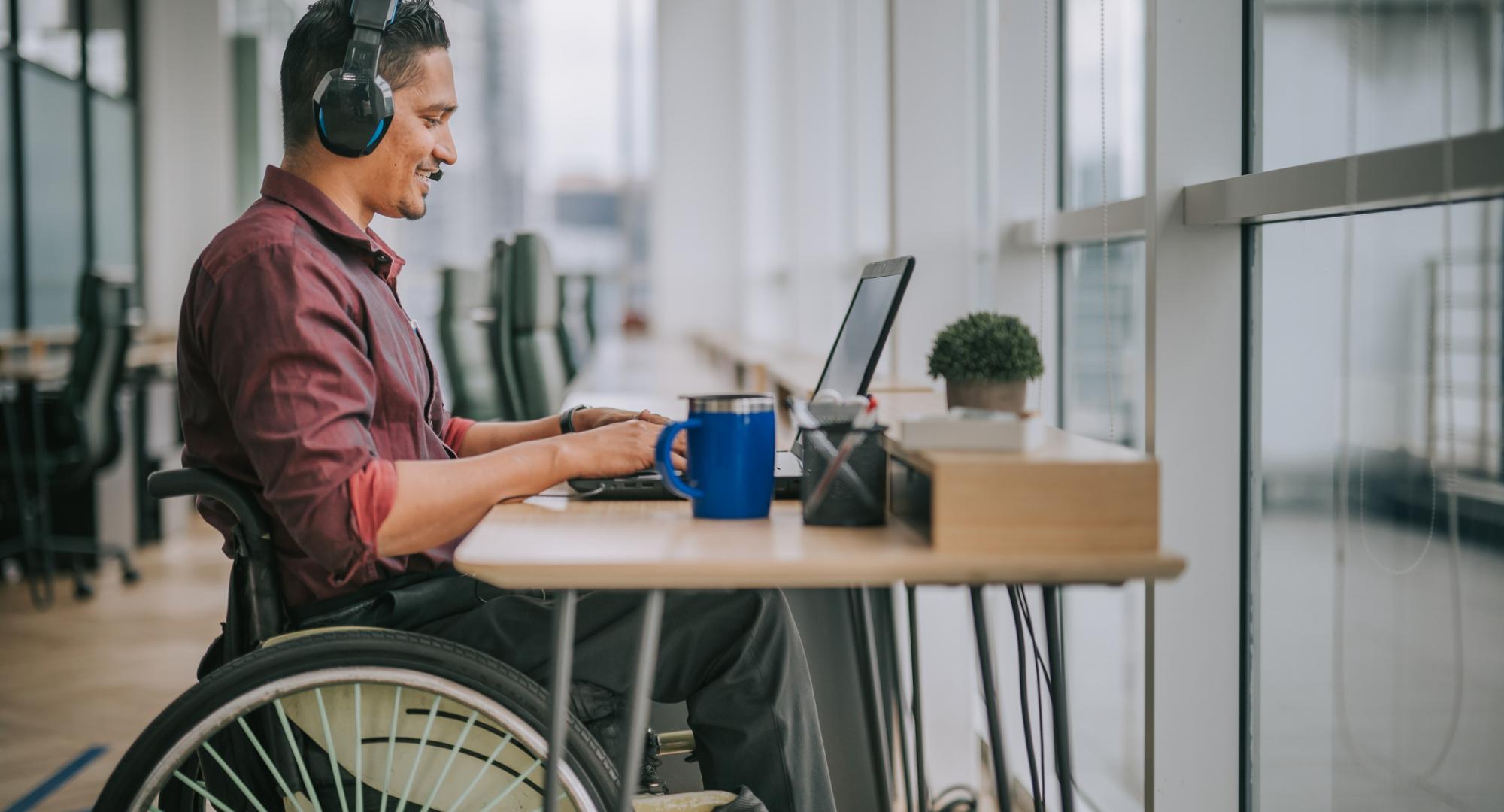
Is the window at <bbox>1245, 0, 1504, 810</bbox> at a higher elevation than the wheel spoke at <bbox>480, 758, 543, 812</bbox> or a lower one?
higher

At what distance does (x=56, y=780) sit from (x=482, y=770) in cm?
178

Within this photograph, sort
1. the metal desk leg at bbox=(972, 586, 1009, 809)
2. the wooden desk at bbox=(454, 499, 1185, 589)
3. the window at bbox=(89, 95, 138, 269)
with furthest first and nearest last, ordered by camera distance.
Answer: the window at bbox=(89, 95, 138, 269) < the metal desk leg at bbox=(972, 586, 1009, 809) < the wooden desk at bbox=(454, 499, 1185, 589)

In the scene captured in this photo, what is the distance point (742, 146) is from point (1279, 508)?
6373 mm

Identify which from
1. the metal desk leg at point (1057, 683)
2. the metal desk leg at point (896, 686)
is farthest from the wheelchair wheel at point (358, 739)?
the metal desk leg at point (896, 686)

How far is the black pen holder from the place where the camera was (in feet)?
3.84

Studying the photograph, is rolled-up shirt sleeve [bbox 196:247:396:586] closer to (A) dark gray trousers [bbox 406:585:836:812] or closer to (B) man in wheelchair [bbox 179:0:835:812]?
(B) man in wheelchair [bbox 179:0:835:812]

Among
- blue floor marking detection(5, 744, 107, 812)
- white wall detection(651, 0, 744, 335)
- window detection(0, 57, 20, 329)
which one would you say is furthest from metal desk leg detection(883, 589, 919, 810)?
white wall detection(651, 0, 744, 335)

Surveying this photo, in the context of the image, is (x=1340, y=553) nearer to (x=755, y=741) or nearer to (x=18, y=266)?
(x=755, y=741)

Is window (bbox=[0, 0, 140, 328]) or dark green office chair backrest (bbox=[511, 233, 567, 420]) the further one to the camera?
window (bbox=[0, 0, 140, 328])

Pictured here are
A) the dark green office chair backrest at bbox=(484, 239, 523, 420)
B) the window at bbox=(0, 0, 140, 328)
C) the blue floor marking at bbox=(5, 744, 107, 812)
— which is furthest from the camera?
the window at bbox=(0, 0, 140, 328)

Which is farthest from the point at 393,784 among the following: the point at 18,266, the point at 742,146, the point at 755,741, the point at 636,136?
the point at 636,136

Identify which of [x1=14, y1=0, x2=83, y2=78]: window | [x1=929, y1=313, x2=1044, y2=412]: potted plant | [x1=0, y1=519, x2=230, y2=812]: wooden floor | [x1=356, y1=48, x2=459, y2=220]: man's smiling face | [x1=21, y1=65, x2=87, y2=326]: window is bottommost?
[x1=0, y1=519, x2=230, y2=812]: wooden floor

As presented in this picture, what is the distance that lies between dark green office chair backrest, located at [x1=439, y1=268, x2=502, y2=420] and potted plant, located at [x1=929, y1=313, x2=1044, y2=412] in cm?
279

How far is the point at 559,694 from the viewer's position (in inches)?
43.4
